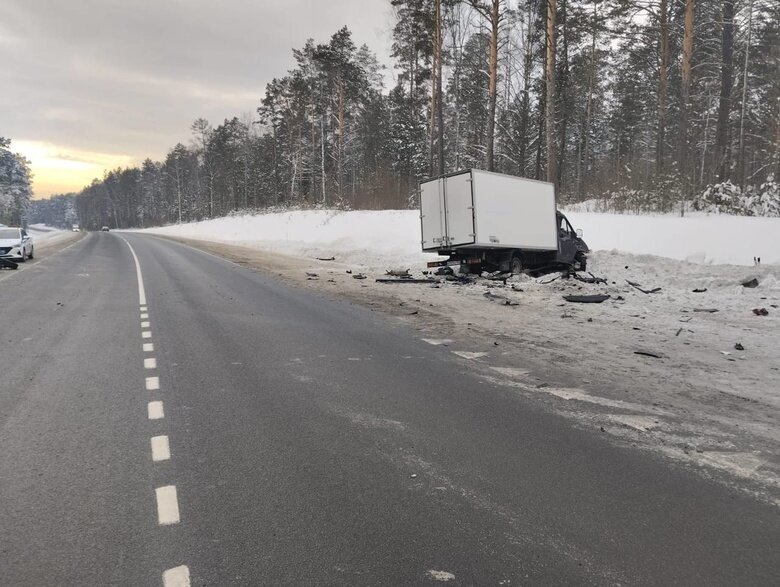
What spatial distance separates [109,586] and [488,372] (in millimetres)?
4494

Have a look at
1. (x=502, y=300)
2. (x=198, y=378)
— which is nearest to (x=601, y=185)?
(x=502, y=300)

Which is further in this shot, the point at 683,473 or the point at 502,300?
the point at 502,300

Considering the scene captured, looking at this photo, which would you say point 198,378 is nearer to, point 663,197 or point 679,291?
point 679,291

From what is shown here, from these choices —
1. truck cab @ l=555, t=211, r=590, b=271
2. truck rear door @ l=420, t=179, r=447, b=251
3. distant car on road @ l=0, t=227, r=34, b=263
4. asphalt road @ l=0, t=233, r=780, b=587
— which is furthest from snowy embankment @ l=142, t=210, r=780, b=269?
asphalt road @ l=0, t=233, r=780, b=587

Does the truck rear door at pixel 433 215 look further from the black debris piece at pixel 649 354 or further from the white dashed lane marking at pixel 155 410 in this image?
the white dashed lane marking at pixel 155 410

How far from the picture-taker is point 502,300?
11844mm

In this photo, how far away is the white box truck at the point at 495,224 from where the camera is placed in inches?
569

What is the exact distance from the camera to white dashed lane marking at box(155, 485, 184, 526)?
292cm

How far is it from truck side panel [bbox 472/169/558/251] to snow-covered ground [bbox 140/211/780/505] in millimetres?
1382

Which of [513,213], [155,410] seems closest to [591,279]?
[513,213]

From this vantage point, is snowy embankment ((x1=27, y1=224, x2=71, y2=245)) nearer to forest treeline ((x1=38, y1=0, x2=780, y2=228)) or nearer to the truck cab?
forest treeline ((x1=38, y1=0, x2=780, y2=228))

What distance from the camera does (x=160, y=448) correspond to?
3.86 m

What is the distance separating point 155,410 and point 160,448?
91 cm

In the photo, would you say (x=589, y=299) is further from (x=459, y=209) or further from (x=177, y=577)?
(x=177, y=577)
